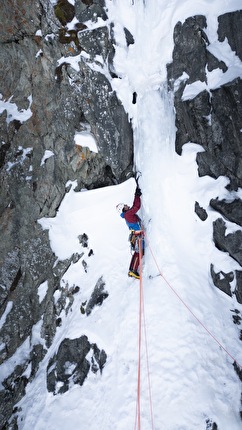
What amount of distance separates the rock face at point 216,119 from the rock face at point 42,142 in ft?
10.9

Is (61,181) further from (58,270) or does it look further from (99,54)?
(99,54)

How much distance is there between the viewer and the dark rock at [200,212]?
7313 millimetres

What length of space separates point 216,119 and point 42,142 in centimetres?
839

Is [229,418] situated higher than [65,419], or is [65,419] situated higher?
[229,418]

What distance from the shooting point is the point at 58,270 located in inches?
461

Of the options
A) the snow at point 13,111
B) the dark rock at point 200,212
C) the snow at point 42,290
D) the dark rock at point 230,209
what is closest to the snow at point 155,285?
the dark rock at point 200,212

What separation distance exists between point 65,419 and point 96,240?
222 inches

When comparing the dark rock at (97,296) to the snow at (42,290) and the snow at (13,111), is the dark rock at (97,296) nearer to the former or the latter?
the snow at (42,290)

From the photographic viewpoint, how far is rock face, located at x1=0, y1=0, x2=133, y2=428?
1080cm

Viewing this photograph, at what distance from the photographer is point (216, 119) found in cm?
691

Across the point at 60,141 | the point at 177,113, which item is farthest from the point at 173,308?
the point at 60,141

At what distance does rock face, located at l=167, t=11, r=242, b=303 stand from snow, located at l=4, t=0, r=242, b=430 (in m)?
0.20

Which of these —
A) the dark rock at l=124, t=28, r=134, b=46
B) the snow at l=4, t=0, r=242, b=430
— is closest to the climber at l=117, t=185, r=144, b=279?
the snow at l=4, t=0, r=242, b=430

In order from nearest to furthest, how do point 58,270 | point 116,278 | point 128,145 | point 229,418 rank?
point 229,418 → point 116,278 → point 128,145 → point 58,270
